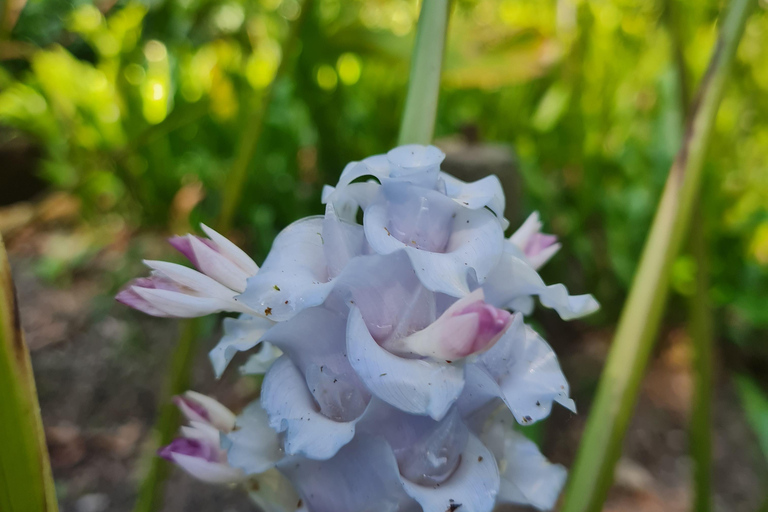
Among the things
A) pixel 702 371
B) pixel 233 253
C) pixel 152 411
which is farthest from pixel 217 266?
pixel 152 411

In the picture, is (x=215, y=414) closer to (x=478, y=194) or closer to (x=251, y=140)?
(x=478, y=194)

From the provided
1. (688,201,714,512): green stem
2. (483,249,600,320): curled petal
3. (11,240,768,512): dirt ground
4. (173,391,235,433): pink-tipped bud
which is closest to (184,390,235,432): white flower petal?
(173,391,235,433): pink-tipped bud

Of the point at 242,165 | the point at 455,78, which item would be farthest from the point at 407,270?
the point at 455,78

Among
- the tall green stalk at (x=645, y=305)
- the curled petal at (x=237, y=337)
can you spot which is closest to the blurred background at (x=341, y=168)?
the tall green stalk at (x=645, y=305)

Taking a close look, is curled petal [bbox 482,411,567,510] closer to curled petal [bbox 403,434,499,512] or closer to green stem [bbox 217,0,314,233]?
curled petal [bbox 403,434,499,512]

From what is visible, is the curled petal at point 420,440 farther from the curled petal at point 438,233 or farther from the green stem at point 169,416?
the green stem at point 169,416

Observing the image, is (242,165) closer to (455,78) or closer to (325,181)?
(455,78)

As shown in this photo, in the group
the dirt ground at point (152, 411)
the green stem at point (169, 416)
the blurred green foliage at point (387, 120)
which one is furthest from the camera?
the blurred green foliage at point (387, 120)
